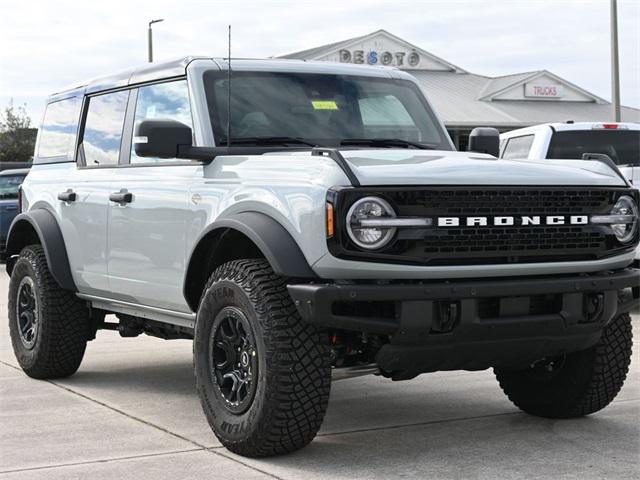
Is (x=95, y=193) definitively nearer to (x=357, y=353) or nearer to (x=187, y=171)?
(x=187, y=171)

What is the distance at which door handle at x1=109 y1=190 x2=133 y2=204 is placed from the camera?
6.86 meters

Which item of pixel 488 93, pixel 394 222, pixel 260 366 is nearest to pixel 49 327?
pixel 260 366

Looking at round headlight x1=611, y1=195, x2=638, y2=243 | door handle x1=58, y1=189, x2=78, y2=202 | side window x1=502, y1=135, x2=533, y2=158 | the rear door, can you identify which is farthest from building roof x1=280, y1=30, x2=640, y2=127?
round headlight x1=611, y1=195, x2=638, y2=243

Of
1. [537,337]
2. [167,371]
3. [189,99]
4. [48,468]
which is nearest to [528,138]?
[167,371]

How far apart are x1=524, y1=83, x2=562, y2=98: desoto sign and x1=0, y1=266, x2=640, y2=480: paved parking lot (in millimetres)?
39868

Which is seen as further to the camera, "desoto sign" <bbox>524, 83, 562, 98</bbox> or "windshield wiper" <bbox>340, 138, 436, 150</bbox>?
"desoto sign" <bbox>524, 83, 562, 98</bbox>

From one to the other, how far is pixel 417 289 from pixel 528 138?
307 inches

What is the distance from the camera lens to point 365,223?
16.9ft

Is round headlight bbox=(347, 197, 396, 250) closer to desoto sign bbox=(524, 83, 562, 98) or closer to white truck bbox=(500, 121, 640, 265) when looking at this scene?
white truck bbox=(500, 121, 640, 265)

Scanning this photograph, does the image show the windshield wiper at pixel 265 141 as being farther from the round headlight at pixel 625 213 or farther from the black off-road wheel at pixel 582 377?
the black off-road wheel at pixel 582 377

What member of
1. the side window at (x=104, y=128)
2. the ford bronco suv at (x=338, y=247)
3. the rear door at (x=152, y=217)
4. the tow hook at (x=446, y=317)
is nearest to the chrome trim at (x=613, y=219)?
the ford bronco suv at (x=338, y=247)

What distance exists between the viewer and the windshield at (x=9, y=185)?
20286 millimetres

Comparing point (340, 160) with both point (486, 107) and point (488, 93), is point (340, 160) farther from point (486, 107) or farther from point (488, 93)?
point (488, 93)

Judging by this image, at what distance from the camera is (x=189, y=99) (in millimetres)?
6703
